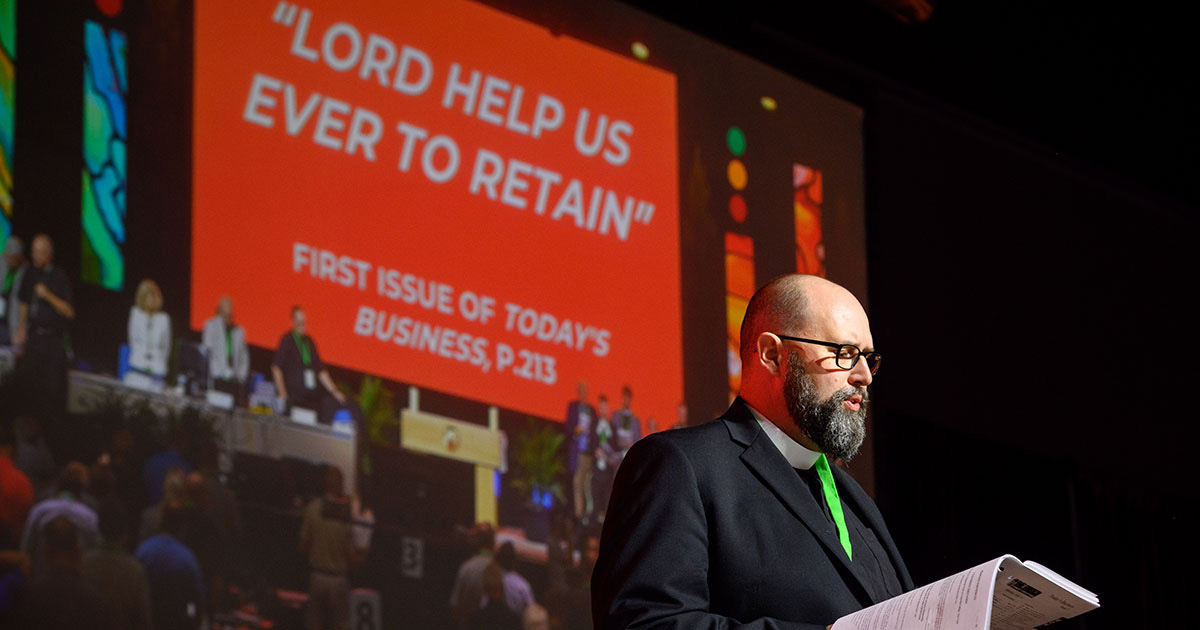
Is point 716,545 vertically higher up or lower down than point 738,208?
lower down

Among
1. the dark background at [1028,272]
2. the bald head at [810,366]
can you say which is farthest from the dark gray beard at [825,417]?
the dark background at [1028,272]

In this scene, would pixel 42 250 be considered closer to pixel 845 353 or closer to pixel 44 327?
pixel 44 327

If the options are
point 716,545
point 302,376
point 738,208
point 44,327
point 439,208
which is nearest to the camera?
point 716,545

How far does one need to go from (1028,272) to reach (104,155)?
398cm

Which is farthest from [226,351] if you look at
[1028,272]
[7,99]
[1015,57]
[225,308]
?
[1028,272]

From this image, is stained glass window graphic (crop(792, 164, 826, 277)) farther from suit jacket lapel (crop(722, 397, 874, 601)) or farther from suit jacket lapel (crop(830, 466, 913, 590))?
suit jacket lapel (crop(722, 397, 874, 601))

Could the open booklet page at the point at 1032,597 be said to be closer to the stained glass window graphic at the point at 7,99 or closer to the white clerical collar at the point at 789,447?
the white clerical collar at the point at 789,447

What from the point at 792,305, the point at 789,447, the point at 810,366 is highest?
the point at 792,305

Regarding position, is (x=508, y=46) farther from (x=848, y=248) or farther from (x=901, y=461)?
(x=901, y=461)

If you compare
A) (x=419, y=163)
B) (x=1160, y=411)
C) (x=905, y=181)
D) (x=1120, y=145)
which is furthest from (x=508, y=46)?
(x=1160, y=411)

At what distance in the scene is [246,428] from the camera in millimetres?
3562

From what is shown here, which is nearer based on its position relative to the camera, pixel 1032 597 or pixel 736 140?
pixel 1032 597

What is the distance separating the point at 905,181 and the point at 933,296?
18.8 inches

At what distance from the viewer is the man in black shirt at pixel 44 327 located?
10.7 feet
